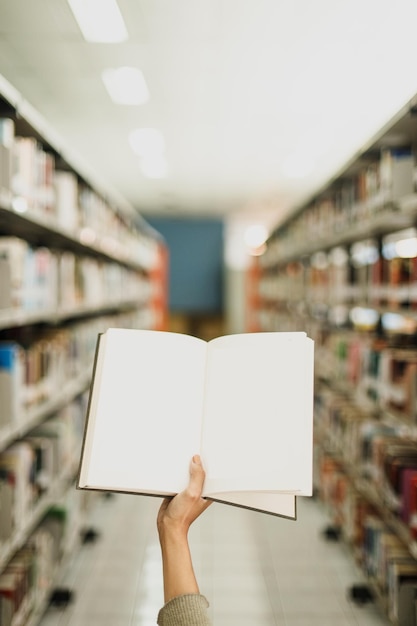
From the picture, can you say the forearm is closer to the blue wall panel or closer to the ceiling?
the ceiling

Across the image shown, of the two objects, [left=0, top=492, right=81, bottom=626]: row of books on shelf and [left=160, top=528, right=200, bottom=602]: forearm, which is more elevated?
[left=160, top=528, right=200, bottom=602]: forearm

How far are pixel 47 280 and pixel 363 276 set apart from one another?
1759mm

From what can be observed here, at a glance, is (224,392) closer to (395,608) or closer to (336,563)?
(395,608)

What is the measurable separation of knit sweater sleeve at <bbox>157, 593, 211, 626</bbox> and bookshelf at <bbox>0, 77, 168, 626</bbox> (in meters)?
1.30

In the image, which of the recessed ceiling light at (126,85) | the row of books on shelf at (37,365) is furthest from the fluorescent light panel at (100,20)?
the row of books on shelf at (37,365)

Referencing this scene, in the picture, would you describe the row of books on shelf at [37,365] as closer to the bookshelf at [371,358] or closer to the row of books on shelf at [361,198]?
the bookshelf at [371,358]

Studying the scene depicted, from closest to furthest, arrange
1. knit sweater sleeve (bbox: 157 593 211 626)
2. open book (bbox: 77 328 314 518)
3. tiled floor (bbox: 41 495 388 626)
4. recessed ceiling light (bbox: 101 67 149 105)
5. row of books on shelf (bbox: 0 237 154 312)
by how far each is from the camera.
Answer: knit sweater sleeve (bbox: 157 593 211 626), open book (bbox: 77 328 314 518), row of books on shelf (bbox: 0 237 154 312), tiled floor (bbox: 41 495 388 626), recessed ceiling light (bbox: 101 67 149 105)

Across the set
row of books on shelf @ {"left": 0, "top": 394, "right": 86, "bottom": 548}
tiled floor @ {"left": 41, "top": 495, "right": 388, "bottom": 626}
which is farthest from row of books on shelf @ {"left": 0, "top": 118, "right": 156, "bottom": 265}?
tiled floor @ {"left": 41, "top": 495, "right": 388, "bottom": 626}

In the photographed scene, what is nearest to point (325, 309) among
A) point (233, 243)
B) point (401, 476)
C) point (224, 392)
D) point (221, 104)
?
point (221, 104)

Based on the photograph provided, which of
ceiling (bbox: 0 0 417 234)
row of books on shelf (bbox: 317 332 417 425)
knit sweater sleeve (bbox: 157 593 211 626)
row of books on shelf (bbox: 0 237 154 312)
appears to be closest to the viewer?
knit sweater sleeve (bbox: 157 593 211 626)

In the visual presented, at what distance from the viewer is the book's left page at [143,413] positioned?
1270 millimetres

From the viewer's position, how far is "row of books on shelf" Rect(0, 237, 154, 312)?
8.12ft

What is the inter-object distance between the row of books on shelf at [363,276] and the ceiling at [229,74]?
86 cm

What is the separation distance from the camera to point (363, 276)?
359 cm
